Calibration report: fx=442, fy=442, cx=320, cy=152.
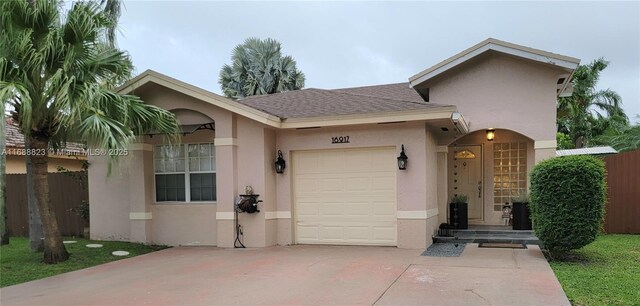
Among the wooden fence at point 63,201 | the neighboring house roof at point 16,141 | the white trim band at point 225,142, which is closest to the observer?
the white trim band at point 225,142

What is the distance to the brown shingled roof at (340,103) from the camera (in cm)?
935

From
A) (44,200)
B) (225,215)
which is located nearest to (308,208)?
(225,215)

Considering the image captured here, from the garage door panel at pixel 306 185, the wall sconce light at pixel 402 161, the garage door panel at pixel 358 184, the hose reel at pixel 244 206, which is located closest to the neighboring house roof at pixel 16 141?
the hose reel at pixel 244 206

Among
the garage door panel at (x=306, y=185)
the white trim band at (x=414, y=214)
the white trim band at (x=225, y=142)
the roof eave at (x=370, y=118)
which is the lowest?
the white trim band at (x=414, y=214)

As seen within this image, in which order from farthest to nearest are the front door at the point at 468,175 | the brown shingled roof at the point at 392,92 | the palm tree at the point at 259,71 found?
the palm tree at the point at 259,71, the brown shingled roof at the point at 392,92, the front door at the point at 468,175

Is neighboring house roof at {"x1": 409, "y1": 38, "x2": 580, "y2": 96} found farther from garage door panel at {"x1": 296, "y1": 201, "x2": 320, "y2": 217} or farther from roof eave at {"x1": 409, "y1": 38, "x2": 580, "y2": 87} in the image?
garage door panel at {"x1": 296, "y1": 201, "x2": 320, "y2": 217}

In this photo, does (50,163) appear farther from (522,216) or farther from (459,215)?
(522,216)

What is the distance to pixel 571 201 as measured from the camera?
7340 millimetres

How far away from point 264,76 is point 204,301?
68.1 feet

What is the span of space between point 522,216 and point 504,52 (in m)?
3.89

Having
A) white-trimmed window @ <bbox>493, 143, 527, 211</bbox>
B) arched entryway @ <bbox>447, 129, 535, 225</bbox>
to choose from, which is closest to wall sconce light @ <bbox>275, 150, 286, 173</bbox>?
arched entryway @ <bbox>447, 129, 535, 225</bbox>

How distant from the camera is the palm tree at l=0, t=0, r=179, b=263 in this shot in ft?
23.7

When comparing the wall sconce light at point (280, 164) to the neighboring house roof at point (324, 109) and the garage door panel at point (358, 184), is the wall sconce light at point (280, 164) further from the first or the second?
the garage door panel at point (358, 184)

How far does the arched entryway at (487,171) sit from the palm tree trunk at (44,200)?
9367 millimetres
